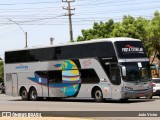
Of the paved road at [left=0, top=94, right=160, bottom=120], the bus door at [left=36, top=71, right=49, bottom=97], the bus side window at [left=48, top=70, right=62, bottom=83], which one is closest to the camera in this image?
the paved road at [left=0, top=94, right=160, bottom=120]

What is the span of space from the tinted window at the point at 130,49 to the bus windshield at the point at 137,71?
0.51 meters

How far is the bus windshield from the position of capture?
2592 centimetres

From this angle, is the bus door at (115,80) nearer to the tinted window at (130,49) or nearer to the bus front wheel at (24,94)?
the tinted window at (130,49)

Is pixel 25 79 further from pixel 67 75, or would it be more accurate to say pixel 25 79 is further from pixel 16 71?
pixel 67 75

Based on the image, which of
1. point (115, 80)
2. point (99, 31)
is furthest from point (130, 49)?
point (99, 31)

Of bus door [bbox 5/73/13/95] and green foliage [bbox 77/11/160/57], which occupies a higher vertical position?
green foliage [bbox 77/11/160/57]

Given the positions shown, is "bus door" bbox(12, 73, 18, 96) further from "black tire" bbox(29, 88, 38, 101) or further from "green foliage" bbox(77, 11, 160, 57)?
"green foliage" bbox(77, 11, 160, 57)

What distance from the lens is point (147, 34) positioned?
51031 millimetres

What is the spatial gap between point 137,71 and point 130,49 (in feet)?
4.44

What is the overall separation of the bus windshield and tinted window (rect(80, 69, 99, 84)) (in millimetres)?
2123

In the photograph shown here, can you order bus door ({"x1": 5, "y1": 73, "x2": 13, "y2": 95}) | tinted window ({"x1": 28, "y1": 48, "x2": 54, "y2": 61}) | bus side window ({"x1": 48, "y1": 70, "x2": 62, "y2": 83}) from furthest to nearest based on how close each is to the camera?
1. bus door ({"x1": 5, "y1": 73, "x2": 13, "y2": 95})
2. tinted window ({"x1": 28, "y1": 48, "x2": 54, "y2": 61})
3. bus side window ({"x1": 48, "y1": 70, "x2": 62, "y2": 83})

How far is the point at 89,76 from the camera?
1086 inches

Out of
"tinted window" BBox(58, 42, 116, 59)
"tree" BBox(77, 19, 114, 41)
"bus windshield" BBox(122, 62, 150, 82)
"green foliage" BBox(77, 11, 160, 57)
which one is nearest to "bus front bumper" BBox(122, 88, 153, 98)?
"bus windshield" BBox(122, 62, 150, 82)

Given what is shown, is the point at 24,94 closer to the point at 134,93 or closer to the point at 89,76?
the point at 89,76
